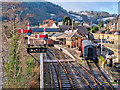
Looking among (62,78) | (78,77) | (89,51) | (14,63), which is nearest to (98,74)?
(78,77)

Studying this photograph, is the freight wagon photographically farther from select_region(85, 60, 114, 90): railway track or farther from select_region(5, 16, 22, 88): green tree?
select_region(5, 16, 22, 88): green tree

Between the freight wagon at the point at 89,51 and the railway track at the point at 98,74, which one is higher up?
the freight wagon at the point at 89,51

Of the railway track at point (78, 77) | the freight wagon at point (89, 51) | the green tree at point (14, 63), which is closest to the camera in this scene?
the green tree at point (14, 63)

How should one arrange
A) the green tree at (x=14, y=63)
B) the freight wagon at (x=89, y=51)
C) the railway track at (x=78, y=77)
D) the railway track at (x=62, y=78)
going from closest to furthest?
1. the green tree at (x=14, y=63)
2. the railway track at (x=62, y=78)
3. the railway track at (x=78, y=77)
4. the freight wagon at (x=89, y=51)

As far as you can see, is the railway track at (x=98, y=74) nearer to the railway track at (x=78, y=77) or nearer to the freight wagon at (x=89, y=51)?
the railway track at (x=78, y=77)

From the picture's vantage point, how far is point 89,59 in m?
13.3

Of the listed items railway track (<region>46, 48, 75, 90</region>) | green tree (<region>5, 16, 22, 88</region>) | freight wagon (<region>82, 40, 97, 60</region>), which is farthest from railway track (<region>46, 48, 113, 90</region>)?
green tree (<region>5, 16, 22, 88</region>)

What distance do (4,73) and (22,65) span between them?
1.00 meters

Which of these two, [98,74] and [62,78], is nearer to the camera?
[62,78]

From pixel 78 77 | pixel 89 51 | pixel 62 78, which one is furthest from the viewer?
pixel 89 51

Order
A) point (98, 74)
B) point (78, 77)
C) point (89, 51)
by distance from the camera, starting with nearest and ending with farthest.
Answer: point (78, 77) → point (98, 74) → point (89, 51)

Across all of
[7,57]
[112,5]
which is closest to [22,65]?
[7,57]

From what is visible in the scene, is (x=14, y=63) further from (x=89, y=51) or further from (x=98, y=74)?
(x=89, y=51)

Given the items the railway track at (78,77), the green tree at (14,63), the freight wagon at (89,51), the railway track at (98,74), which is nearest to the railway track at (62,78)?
the railway track at (78,77)
